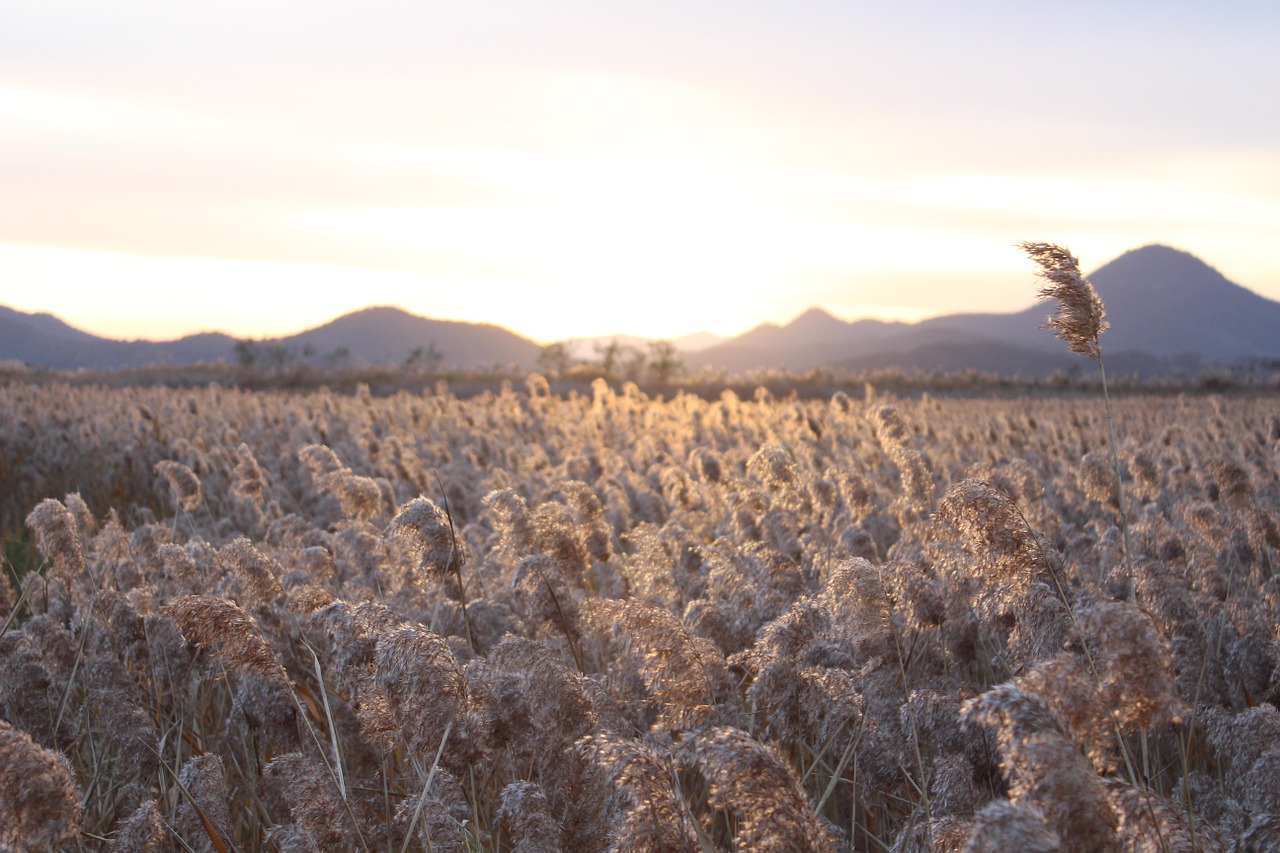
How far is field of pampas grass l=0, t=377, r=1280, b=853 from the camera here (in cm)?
186

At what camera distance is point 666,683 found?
2379mm

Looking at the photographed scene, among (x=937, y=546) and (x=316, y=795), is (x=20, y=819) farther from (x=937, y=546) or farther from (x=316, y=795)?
(x=937, y=546)

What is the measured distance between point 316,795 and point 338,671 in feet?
1.55

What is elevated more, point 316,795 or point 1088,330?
point 1088,330

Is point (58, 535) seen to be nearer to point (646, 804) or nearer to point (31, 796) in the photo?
point (31, 796)

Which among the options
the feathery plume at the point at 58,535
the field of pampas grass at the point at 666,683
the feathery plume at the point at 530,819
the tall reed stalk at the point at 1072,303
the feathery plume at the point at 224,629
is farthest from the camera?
the feathery plume at the point at 58,535

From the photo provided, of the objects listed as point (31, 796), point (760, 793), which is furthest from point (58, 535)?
point (760, 793)

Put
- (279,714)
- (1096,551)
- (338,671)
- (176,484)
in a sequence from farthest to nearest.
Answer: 1. (176,484)
2. (1096,551)
3. (279,714)
4. (338,671)

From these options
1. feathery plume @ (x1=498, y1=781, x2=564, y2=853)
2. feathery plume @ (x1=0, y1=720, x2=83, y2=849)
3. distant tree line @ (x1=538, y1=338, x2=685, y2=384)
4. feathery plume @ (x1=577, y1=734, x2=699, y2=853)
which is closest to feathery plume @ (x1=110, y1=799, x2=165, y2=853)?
feathery plume @ (x1=0, y1=720, x2=83, y2=849)

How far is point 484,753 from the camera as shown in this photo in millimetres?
2713

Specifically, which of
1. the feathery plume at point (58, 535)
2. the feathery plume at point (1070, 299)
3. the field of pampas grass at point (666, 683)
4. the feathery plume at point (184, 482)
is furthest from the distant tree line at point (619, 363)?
the feathery plume at point (1070, 299)

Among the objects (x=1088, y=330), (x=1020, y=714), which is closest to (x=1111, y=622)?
(x=1020, y=714)

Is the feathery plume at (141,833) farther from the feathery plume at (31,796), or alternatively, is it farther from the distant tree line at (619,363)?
the distant tree line at (619,363)

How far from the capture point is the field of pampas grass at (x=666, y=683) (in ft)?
6.10
